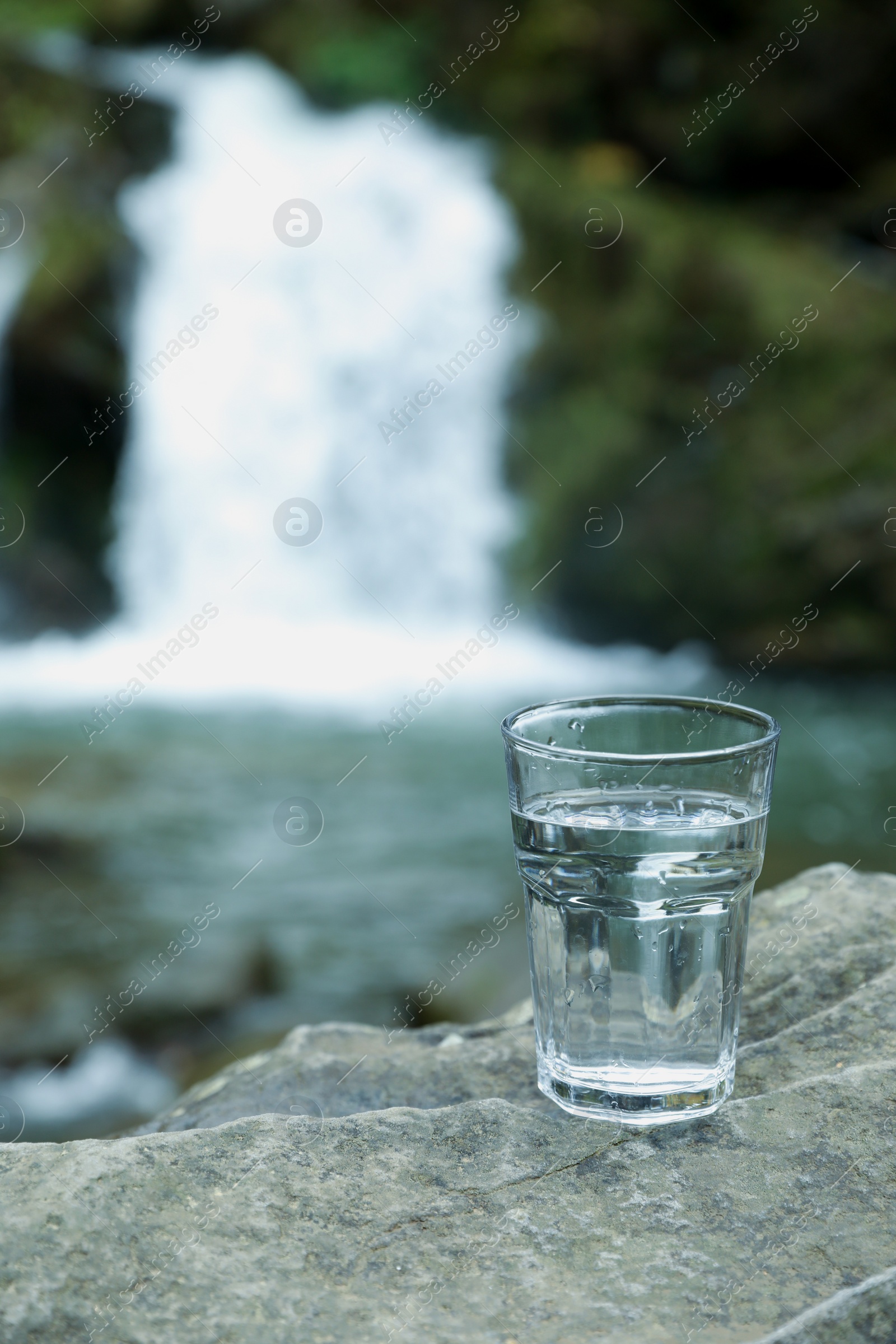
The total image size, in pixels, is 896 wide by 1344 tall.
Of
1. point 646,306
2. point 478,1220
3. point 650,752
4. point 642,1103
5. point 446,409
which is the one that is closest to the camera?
point 478,1220

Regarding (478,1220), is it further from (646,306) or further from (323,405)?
(323,405)

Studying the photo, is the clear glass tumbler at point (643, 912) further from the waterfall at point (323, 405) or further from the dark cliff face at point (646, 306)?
the waterfall at point (323, 405)

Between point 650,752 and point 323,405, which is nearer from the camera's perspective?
point 650,752

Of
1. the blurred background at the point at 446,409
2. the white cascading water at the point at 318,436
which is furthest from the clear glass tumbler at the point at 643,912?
the white cascading water at the point at 318,436

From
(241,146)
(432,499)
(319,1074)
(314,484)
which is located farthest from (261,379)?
(319,1074)

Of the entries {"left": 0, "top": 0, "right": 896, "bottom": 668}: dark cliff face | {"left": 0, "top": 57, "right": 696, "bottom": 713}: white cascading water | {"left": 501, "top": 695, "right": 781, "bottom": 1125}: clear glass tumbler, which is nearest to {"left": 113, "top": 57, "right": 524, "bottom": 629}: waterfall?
{"left": 0, "top": 57, "right": 696, "bottom": 713}: white cascading water

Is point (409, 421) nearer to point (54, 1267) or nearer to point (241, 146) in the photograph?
point (241, 146)

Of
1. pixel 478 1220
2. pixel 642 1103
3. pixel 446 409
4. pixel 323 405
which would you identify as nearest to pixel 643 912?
pixel 642 1103

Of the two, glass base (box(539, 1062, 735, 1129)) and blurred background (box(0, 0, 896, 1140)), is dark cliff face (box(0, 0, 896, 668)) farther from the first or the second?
glass base (box(539, 1062, 735, 1129))
